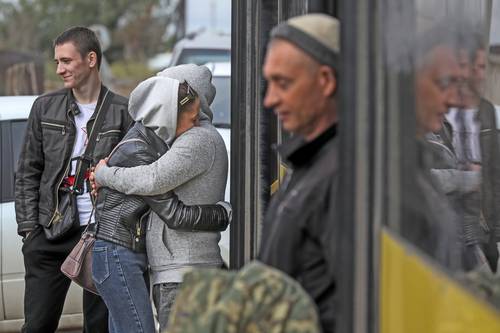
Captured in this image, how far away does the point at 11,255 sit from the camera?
7195 millimetres

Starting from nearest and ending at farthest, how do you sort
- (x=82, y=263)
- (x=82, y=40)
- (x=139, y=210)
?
(x=139, y=210), (x=82, y=263), (x=82, y=40)

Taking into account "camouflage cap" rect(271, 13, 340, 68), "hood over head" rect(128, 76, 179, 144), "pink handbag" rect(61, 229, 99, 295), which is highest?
"camouflage cap" rect(271, 13, 340, 68)

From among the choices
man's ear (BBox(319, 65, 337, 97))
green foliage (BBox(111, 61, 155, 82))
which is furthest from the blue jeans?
green foliage (BBox(111, 61, 155, 82))

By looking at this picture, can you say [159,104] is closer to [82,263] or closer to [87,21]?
[82,263]

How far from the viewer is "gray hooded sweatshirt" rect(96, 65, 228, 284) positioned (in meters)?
4.70

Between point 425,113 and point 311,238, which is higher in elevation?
point 425,113

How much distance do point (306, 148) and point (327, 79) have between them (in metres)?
0.17

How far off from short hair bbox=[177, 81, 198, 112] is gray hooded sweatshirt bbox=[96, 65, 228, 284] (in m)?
0.04

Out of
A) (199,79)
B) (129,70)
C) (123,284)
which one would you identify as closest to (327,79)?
(199,79)

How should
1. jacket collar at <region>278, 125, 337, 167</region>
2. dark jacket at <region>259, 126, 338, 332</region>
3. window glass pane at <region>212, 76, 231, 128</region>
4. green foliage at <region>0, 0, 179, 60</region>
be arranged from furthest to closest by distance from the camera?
green foliage at <region>0, 0, 179, 60</region> → window glass pane at <region>212, 76, 231, 128</region> → jacket collar at <region>278, 125, 337, 167</region> → dark jacket at <region>259, 126, 338, 332</region>

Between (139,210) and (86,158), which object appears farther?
(86,158)

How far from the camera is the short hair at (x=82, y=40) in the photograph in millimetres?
5945

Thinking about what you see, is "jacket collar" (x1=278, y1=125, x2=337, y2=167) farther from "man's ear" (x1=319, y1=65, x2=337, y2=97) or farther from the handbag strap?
the handbag strap

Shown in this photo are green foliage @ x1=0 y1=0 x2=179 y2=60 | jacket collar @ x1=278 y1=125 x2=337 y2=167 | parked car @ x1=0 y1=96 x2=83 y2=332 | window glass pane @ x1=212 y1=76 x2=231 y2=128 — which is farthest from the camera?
green foliage @ x1=0 y1=0 x2=179 y2=60
